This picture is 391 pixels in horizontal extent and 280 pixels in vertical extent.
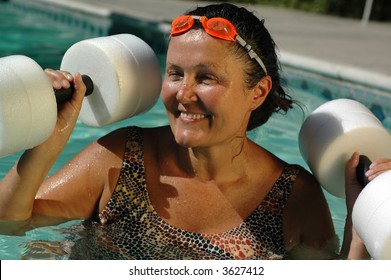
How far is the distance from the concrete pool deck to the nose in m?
4.59

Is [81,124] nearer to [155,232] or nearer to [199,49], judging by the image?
[155,232]

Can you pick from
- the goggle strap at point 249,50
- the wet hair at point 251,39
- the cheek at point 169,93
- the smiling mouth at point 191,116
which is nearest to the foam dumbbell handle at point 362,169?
the wet hair at point 251,39

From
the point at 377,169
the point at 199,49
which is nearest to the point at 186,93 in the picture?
the point at 199,49

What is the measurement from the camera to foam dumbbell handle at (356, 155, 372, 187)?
10.3ft

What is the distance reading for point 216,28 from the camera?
10.1 ft

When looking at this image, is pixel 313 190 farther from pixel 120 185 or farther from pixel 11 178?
pixel 11 178

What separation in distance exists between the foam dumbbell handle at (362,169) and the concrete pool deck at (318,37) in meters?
4.05

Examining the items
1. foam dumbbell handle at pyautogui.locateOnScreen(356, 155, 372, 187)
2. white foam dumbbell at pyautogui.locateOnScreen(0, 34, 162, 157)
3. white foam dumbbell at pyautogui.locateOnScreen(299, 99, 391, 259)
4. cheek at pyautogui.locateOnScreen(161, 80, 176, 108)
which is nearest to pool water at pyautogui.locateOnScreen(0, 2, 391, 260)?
white foam dumbbell at pyautogui.locateOnScreen(299, 99, 391, 259)

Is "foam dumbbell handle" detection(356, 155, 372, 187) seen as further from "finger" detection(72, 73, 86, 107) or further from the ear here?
"finger" detection(72, 73, 86, 107)

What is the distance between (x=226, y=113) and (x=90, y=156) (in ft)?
2.44

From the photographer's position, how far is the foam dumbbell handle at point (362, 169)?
10.3 feet

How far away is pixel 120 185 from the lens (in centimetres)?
346
